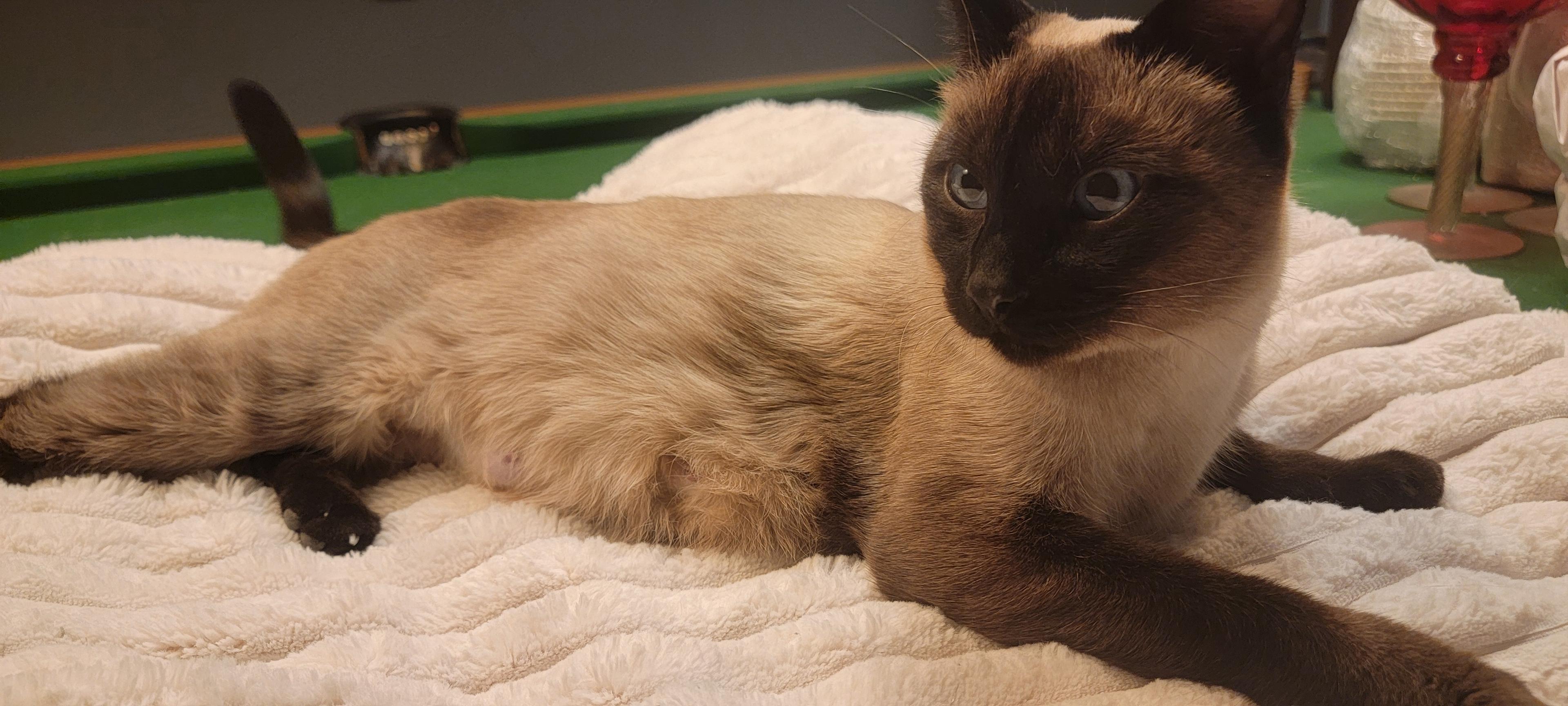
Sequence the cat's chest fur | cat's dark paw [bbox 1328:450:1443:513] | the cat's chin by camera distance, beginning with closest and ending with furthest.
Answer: the cat's chin < the cat's chest fur < cat's dark paw [bbox 1328:450:1443:513]

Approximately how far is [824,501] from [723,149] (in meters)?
1.56

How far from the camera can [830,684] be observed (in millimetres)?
1112

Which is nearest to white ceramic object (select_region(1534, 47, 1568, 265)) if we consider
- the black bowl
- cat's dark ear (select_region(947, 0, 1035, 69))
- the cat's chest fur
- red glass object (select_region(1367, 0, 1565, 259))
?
red glass object (select_region(1367, 0, 1565, 259))

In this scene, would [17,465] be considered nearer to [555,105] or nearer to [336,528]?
[336,528]

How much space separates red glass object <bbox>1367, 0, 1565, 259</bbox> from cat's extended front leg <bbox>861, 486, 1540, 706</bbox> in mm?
1083

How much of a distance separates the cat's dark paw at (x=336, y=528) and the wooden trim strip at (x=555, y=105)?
201 cm

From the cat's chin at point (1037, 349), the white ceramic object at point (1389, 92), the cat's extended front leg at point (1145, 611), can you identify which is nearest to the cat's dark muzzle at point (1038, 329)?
the cat's chin at point (1037, 349)

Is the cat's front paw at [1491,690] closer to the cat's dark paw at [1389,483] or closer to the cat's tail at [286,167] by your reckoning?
the cat's dark paw at [1389,483]

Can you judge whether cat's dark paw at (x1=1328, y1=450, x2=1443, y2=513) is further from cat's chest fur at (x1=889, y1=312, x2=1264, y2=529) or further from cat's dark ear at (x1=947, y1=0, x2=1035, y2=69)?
cat's dark ear at (x1=947, y1=0, x2=1035, y2=69)

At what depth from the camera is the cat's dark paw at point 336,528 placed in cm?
150

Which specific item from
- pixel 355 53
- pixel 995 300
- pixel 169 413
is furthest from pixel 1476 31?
pixel 355 53

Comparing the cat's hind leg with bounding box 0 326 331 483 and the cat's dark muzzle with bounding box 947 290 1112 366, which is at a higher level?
the cat's dark muzzle with bounding box 947 290 1112 366

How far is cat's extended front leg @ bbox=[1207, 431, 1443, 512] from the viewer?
53.8 inches

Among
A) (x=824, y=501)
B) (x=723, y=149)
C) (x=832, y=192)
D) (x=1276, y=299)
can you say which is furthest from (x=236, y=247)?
(x=1276, y=299)
